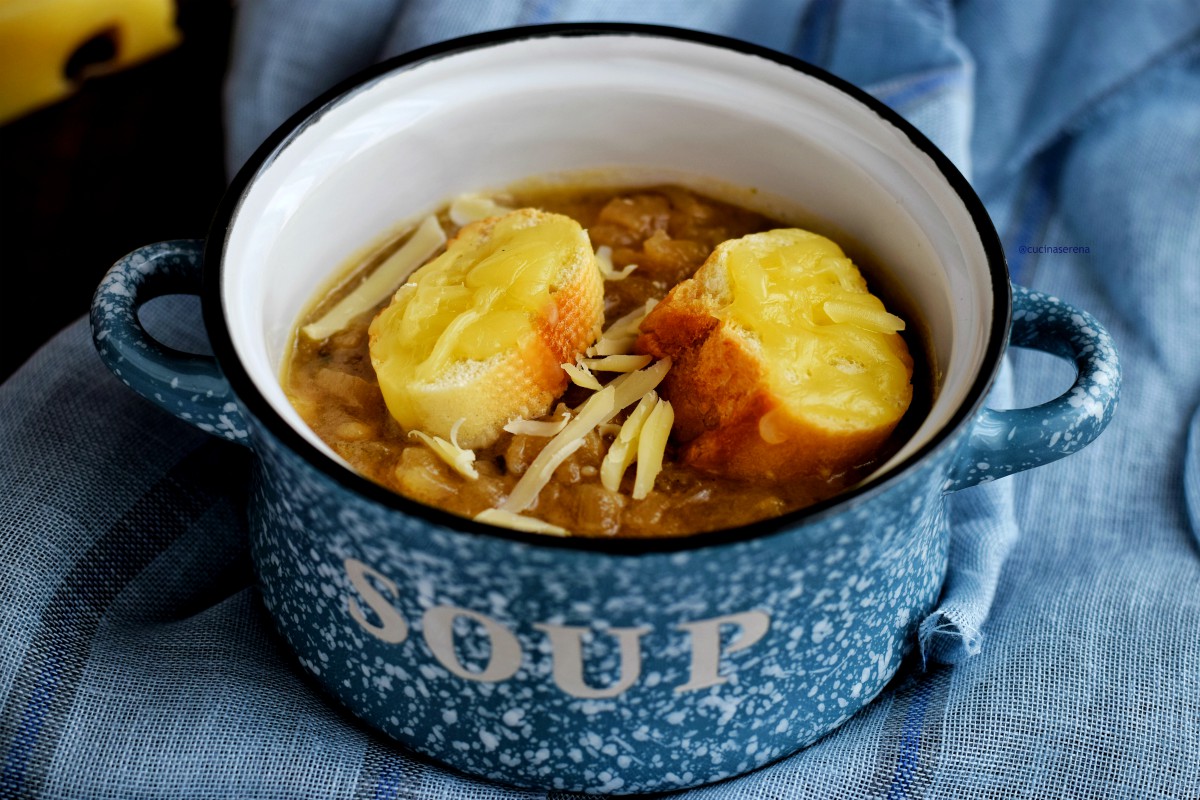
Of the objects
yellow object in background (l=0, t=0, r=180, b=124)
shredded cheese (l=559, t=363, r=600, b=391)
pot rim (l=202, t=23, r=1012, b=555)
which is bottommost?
yellow object in background (l=0, t=0, r=180, b=124)

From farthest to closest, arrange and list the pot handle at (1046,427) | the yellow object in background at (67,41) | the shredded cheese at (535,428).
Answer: the yellow object in background at (67,41)
the shredded cheese at (535,428)
the pot handle at (1046,427)

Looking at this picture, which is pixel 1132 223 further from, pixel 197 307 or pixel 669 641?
pixel 197 307

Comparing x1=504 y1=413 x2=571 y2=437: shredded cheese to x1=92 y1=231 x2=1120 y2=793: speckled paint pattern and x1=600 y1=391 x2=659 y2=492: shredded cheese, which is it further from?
x1=92 y1=231 x2=1120 y2=793: speckled paint pattern

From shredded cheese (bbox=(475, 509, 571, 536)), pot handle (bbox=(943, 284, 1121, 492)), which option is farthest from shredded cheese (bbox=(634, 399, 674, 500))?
pot handle (bbox=(943, 284, 1121, 492))

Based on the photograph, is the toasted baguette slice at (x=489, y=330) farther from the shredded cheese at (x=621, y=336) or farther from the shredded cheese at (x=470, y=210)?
the shredded cheese at (x=470, y=210)

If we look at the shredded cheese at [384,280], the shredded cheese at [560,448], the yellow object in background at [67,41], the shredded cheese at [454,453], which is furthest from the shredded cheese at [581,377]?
the yellow object in background at [67,41]

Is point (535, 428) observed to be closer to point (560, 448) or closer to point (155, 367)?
point (560, 448)
